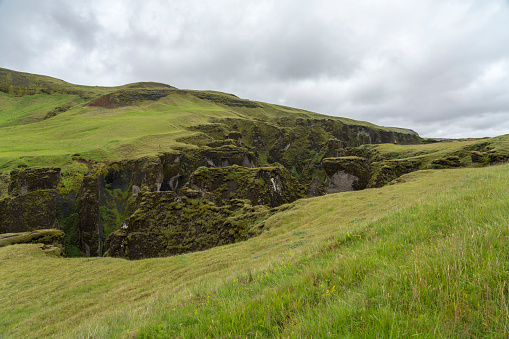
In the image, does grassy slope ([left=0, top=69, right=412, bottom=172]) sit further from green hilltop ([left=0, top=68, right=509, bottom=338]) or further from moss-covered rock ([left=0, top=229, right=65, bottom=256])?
moss-covered rock ([left=0, top=229, right=65, bottom=256])

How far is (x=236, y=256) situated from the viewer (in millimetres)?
13781

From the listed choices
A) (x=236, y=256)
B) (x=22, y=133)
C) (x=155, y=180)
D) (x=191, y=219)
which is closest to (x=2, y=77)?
(x=22, y=133)

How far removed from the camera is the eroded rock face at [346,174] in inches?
2138

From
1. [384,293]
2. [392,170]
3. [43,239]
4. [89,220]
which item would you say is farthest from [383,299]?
[89,220]

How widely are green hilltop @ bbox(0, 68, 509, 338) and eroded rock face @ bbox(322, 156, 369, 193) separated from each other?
1.06ft

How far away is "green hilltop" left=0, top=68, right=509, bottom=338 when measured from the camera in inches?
118

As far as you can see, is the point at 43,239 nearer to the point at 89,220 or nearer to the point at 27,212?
the point at 27,212

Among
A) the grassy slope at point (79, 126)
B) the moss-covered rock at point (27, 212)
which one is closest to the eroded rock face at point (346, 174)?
the grassy slope at point (79, 126)

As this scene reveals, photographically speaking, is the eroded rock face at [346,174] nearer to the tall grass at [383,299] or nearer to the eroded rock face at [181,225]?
the eroded rock face at [181,225]

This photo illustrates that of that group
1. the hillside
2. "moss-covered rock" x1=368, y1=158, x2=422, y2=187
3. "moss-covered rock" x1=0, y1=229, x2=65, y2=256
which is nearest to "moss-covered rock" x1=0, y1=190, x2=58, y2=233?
the hillside

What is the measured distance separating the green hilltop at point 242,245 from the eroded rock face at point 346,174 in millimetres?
323

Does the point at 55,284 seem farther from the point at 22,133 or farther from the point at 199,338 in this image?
the point at 22,133

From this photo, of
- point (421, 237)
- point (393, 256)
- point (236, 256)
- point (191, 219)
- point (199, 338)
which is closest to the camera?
point (199, 338)

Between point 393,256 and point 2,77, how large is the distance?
242 m
